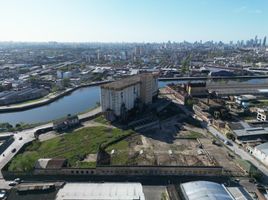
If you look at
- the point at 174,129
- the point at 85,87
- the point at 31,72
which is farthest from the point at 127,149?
the point at 31,72

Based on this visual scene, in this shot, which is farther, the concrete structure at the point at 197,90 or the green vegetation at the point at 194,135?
the concrete structure at the point at 197,90

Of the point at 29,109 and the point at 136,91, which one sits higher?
the point at 136,91

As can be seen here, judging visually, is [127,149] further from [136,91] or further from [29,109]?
[29,109]

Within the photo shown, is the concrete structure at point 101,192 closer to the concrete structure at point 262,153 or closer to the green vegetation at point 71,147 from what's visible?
the green vegetation at point 71,147

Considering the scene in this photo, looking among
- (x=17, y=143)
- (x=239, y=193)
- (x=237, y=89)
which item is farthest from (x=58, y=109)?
(x=237, y=89)

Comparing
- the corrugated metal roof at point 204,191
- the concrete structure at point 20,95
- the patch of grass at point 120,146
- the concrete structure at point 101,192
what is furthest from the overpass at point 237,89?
the concrete structure at point 101,192

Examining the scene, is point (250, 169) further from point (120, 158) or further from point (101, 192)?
point (101, 192)
